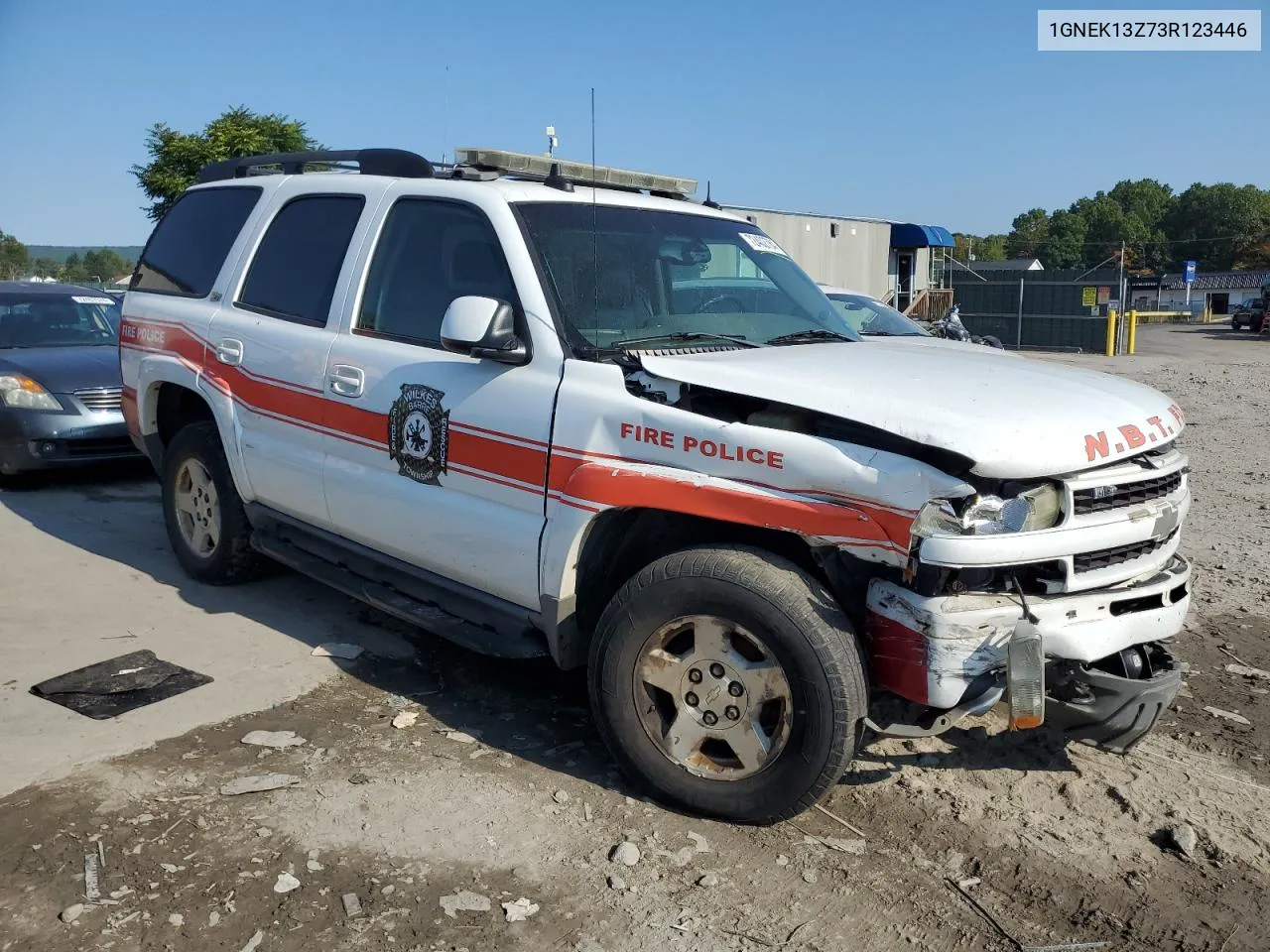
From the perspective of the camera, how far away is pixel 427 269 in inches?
172

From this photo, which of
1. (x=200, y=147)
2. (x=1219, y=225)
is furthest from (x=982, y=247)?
(x=200, y=147)

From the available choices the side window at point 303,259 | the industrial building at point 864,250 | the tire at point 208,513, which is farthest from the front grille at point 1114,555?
the industrial building at point 864,250

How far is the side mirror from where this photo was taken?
12.2 feet

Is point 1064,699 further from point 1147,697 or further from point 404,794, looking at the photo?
point 404,794

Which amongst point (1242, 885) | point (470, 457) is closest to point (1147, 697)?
point (1242, 885)

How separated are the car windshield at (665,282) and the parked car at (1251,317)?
45604 millimetres

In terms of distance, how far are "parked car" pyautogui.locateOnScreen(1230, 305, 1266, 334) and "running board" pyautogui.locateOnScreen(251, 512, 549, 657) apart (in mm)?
46627

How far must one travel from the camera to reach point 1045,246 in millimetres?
129125

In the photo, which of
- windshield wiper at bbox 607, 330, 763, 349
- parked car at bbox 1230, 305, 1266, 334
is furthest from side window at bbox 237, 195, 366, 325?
parked car at bbox 1230, 305, 1266, 334

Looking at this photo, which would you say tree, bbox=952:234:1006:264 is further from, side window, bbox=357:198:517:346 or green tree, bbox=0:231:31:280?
side window, bbox=357:198:517:346

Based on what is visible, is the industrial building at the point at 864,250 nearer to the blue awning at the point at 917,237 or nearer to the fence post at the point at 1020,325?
the blue awning at the point at 917,237

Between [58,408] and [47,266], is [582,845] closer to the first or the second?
[58,408]

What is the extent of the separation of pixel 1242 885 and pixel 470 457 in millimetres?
2819

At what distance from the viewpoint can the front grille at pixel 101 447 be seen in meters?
8.02
